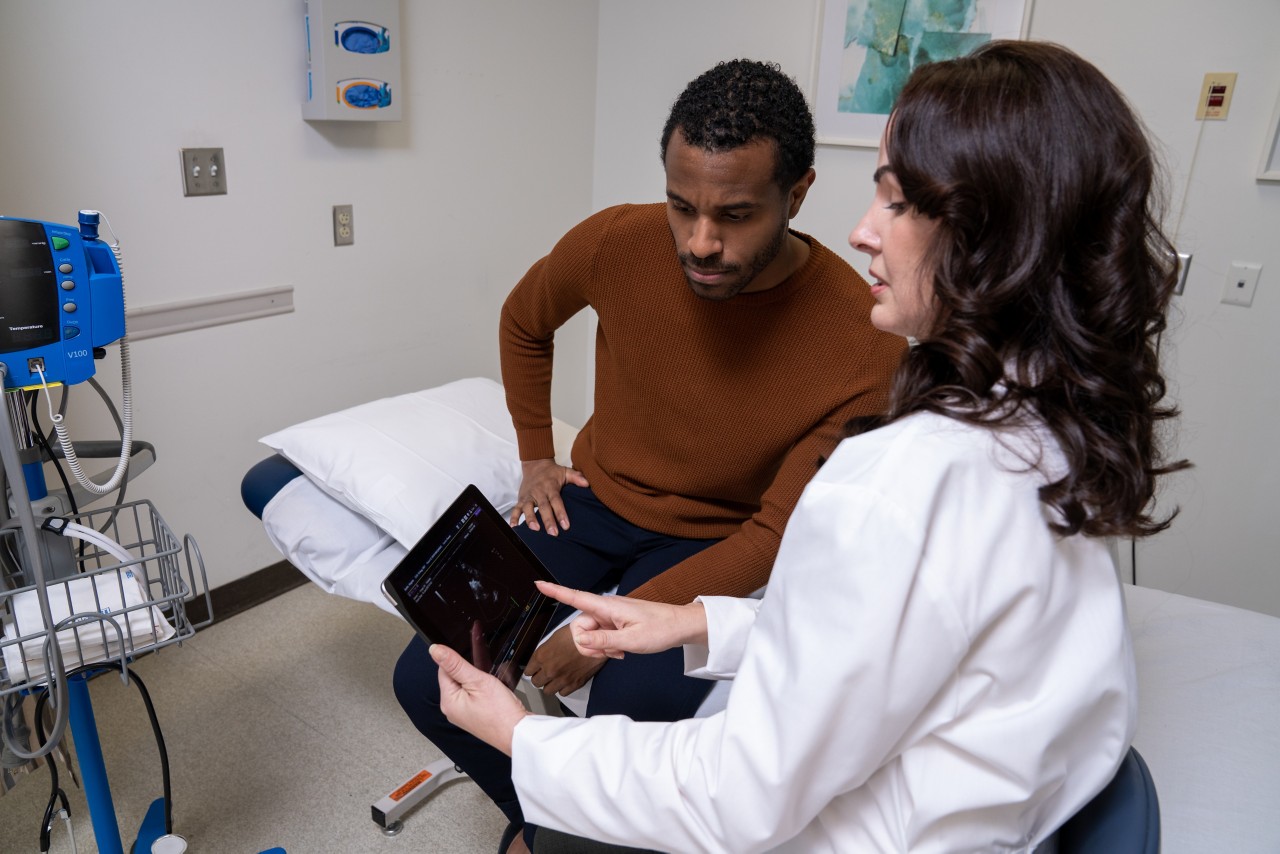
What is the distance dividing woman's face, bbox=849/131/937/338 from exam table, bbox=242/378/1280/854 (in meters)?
0.69

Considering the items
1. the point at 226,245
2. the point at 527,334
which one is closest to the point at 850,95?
the point at 527,334

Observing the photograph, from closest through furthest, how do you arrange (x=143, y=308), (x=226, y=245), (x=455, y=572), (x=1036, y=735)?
(x=1036, y=735), (x=455, y=572), (x=143, y=308), (x=226, y=245)

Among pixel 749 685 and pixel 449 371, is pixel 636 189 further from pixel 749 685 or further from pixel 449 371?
pixel 749 685

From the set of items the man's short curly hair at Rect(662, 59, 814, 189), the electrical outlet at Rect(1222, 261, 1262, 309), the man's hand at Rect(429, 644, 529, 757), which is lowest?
the man's hand at Rect(429, 644, 529, 757)

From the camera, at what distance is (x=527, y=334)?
5.54 ft

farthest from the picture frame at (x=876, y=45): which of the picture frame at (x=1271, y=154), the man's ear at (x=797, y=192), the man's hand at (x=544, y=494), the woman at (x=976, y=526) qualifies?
the woman at (x=976, y=526)

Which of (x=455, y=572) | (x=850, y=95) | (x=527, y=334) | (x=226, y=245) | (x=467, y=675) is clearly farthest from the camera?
(x=850, y=95)

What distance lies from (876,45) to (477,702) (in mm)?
2015

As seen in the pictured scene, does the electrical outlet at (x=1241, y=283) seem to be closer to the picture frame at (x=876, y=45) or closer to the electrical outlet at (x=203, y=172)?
the picture frame at (x=876, y=45)

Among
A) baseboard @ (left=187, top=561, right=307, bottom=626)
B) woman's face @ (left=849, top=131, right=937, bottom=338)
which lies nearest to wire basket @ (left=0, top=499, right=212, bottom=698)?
woman's face @ (left=849, top=131, right=937, bottom=338)

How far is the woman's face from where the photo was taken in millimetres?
768

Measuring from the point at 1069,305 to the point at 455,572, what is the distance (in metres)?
0.73

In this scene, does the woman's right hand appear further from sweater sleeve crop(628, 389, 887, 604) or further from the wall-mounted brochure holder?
the wall-mounted brochure holder

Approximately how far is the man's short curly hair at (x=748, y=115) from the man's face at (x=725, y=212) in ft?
0.05
